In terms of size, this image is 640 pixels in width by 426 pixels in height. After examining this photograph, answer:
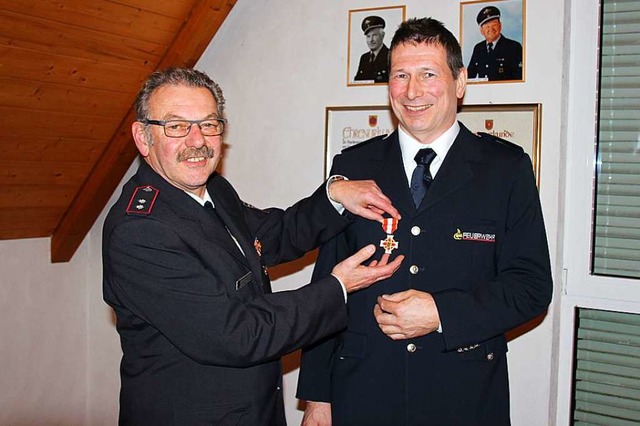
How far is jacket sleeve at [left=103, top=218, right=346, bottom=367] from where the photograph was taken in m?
1.72

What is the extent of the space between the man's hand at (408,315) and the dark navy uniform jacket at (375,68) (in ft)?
4.52

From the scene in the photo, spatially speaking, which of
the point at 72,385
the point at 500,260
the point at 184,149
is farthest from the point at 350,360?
the point at 72,385

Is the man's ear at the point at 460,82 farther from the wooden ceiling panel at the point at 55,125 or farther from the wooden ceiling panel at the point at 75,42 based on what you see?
the wooden ceiling panel at the point at 55,125

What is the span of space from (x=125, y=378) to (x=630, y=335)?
1978 millimetres

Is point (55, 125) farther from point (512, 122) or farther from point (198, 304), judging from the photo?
point (512, 122)

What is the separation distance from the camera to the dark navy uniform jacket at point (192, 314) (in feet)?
5.68

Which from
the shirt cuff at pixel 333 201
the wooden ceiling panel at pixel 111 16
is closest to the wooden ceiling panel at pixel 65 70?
the wooden ceiling panel at pixel 111 16

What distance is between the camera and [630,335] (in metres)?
2.69

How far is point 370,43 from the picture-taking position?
2986 mm

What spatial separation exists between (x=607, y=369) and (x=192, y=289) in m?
1.89

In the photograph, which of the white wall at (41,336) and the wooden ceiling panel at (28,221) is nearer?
the wooden ceiling panel at (28,221)

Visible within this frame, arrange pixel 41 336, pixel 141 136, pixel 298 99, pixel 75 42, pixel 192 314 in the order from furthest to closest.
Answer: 1. pixel 41 336
2. pixel 298 99
3. pixel 75 42
4. pixel 141 136
5. pixel 192 314

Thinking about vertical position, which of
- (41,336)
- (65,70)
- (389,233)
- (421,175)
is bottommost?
(41,336)

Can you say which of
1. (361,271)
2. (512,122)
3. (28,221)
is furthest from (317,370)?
(28,221)
